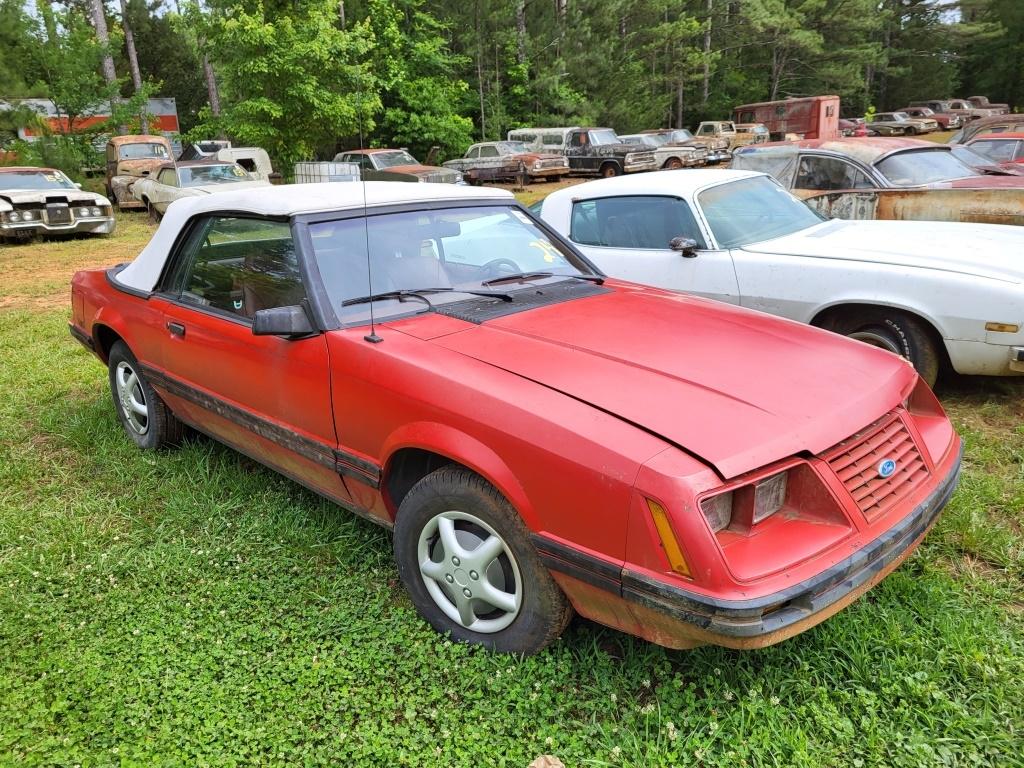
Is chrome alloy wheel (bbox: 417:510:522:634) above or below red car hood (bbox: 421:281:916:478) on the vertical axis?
below

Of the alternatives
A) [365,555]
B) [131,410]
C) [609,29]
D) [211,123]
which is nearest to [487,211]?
[365,555]

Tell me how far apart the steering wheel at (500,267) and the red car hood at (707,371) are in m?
0.40

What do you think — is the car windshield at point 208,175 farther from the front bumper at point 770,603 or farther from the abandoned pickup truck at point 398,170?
the front bumper at point 770,603

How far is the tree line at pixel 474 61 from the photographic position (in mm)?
19938

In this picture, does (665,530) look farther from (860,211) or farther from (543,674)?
(860,211)

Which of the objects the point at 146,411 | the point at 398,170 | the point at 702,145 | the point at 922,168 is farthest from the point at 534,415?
the point at 702,145

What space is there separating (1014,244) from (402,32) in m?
27.6

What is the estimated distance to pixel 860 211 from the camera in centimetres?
709

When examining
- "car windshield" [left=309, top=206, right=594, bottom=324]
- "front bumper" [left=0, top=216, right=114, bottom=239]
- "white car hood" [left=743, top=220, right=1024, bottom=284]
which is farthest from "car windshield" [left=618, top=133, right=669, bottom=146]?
"car windshield" [left=309, top=206, right=594, bottom=324]

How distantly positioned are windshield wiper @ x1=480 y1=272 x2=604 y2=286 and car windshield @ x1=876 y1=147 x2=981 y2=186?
5.91 m

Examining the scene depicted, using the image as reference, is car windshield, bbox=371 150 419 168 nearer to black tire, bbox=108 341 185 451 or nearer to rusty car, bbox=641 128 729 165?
rusty car, bbox=641 128 729 165

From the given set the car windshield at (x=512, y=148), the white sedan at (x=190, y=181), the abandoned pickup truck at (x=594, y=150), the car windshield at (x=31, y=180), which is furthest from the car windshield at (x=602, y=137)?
the car windshield at (x=31, y=180)

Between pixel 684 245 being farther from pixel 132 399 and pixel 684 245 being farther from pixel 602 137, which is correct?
pixel 602 137

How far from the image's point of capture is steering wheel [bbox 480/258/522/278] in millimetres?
3510
